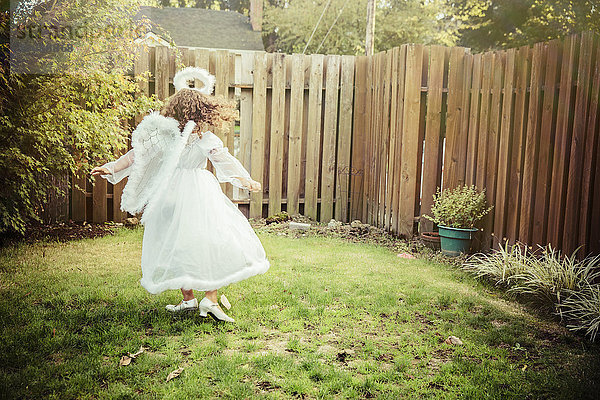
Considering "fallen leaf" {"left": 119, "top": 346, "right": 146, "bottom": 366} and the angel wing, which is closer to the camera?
"fallen leaf" {"left": 119, "top": 346, "right": 146, "bottom": 366}

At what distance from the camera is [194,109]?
12.9 feet

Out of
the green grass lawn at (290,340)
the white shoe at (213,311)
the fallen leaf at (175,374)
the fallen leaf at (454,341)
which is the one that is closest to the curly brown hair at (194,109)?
the white shoe at (213,311)

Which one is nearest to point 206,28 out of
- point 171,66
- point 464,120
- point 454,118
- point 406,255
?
point 171,66

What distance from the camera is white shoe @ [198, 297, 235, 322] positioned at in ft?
12.2

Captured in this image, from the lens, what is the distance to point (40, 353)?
10.1ft

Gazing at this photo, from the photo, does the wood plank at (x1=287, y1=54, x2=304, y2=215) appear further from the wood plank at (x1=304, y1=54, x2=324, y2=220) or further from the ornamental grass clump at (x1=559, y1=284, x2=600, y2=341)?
the ornamental grass clump at (x1=559, y1=284, x2=600, y2=341)

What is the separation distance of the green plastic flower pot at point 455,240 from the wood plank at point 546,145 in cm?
82

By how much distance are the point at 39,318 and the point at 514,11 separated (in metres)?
21.0

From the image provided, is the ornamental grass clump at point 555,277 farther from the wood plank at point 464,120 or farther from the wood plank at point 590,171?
the wood plank at point 464,120

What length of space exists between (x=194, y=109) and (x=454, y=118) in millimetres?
3514

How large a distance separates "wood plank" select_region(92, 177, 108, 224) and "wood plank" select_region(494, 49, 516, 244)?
5.07 meters

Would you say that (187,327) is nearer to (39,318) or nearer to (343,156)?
(39,318)

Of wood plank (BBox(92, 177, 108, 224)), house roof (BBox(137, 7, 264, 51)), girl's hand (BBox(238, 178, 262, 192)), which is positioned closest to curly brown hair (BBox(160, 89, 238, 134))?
girl's hand (BBox(238, 178, 262, 192))

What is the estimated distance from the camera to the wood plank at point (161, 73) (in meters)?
7.15
